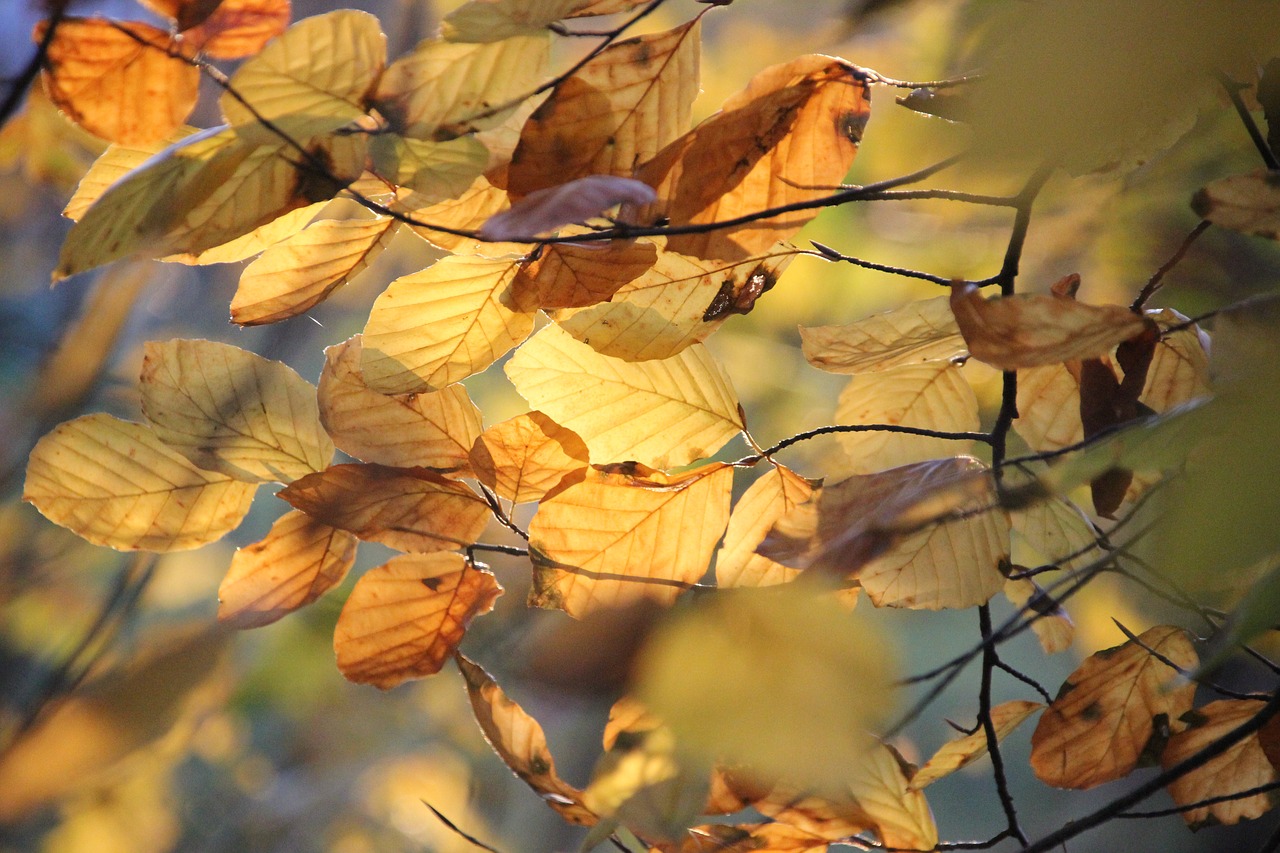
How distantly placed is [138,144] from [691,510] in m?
0.23

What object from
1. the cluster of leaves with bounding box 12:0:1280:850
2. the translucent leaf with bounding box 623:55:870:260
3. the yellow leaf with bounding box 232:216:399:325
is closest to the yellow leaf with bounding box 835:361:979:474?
the cluster of leaves with bounding box 12:0:1280:850

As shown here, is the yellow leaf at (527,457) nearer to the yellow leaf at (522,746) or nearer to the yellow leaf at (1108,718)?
the yellow leaf at (522,746)

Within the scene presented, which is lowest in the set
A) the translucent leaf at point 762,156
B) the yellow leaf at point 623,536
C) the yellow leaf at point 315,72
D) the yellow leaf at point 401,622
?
the yellow leaf at point 401,622

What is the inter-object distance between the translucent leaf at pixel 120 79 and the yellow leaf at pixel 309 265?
57 millimetres

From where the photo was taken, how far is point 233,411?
1.12 feet

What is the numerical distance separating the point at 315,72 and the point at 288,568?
196 mm

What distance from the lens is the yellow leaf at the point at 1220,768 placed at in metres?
0.36

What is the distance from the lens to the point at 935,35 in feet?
3.30

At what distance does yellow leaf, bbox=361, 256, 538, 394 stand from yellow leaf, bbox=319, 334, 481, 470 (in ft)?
0.08

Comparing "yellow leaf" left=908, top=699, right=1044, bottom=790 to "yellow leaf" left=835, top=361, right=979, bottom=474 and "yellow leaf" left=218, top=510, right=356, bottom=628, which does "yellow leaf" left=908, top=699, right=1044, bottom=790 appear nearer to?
"yellow leaf" left=835, top=361, right=979, bottom=474

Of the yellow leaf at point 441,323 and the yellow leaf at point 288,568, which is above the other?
the yellow leaf at point 441,323

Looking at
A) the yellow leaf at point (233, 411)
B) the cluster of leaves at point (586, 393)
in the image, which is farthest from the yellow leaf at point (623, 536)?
the yellow leaf at point (233, 411)

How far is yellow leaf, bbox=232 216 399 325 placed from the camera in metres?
0.31

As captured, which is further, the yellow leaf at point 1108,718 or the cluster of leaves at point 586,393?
the yellow leaf at point 1108,718
